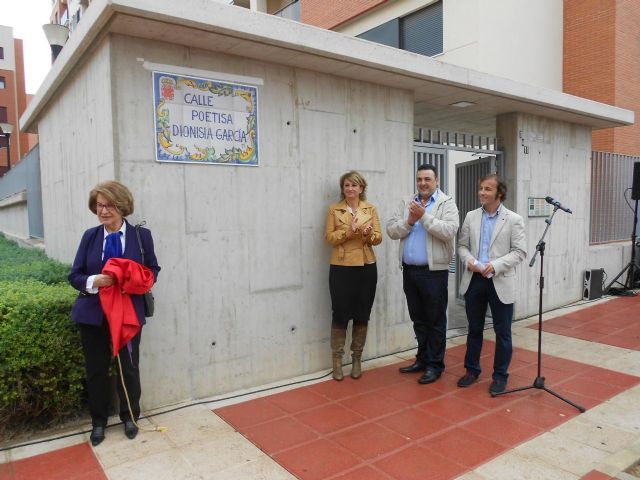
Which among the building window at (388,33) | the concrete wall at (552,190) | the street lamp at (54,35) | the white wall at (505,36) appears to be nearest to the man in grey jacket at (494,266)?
the concrete wall at (552,190)

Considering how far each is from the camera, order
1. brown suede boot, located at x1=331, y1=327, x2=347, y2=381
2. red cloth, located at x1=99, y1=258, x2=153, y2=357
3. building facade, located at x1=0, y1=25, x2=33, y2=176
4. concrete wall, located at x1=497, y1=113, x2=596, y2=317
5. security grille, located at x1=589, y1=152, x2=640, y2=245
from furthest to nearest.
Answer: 1. building facade, located at x1=0, y1=25, x2=33, y2=176
2. security grille, located at x1=589, y1=152, x2=640, y2=245
3. concrete wall, located at x1=497, y1=113, x2=596, y2=317
4. brown suede boot, located at x1=331, y1=327, x2=347, y2=381
5. red cloth, located at x1=99, y1=258, x2=153, y2=357

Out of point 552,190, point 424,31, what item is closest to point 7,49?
point 424,31

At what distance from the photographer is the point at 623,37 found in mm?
13102

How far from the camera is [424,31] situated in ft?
41.9

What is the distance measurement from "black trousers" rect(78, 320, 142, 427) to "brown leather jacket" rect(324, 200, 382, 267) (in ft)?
6.24

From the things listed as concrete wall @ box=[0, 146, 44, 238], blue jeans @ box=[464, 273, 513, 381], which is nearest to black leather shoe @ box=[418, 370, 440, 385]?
blue jeans @ box=[464, 273, 513, 381]

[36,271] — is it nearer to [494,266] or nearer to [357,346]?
[357,346]

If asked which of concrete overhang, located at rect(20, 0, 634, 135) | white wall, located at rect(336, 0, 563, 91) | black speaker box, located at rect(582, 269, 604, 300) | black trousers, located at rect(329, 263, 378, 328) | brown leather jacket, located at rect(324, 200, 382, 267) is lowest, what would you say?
black speaker box, located at rect(582, 269, 604, 300)

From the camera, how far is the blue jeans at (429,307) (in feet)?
15.6

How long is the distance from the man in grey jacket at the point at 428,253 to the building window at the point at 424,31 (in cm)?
870

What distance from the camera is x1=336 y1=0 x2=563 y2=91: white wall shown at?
446 inches

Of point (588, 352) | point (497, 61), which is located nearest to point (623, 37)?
point (497, 61)

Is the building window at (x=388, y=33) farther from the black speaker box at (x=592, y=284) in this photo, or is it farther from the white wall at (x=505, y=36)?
the black speaker box at (x=592, y=284)

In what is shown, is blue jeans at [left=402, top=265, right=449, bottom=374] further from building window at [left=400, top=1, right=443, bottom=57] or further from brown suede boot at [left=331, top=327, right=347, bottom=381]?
building window at [left=400, top=1, right=443, bottom=57]
